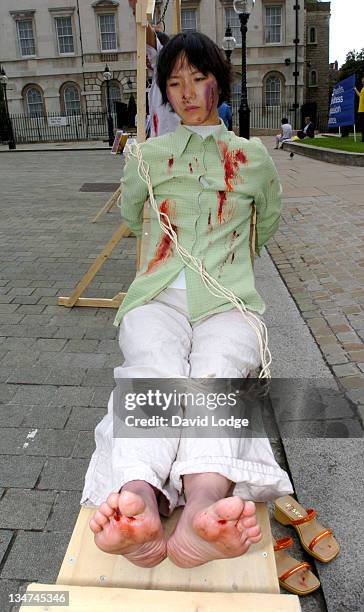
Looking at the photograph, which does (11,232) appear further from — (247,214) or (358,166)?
(358,166)

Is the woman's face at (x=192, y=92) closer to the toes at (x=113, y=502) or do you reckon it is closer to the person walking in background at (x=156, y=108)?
the person walking in background at (x=156, y=108)

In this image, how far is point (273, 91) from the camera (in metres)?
38.4

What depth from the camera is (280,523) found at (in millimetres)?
2211

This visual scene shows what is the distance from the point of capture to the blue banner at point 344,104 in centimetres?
1781

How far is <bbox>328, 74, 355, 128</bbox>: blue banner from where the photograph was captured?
17.8 metres

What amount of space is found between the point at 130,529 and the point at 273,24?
41033 mm

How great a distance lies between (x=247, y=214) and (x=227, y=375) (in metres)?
0.90

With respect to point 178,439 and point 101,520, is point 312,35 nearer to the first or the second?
point 178,439

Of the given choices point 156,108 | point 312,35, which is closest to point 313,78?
point 312,35

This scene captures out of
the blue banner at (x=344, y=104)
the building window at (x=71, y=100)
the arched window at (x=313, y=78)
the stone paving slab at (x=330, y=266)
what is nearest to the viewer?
the stone paving slab at (x=330, y=266)

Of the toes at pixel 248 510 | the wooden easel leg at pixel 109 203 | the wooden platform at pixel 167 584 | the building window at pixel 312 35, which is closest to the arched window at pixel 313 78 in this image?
the building window at pixel 312 35

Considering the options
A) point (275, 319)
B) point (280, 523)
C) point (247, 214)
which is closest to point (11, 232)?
point (275, 319)

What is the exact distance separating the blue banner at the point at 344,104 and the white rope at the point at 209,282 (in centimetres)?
1736

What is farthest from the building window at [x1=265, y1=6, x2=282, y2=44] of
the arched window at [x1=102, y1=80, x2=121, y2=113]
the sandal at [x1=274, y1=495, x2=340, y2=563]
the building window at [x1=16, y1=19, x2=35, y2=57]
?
the sandal at [x1=274, y1=495, x2=340, y2=563]
